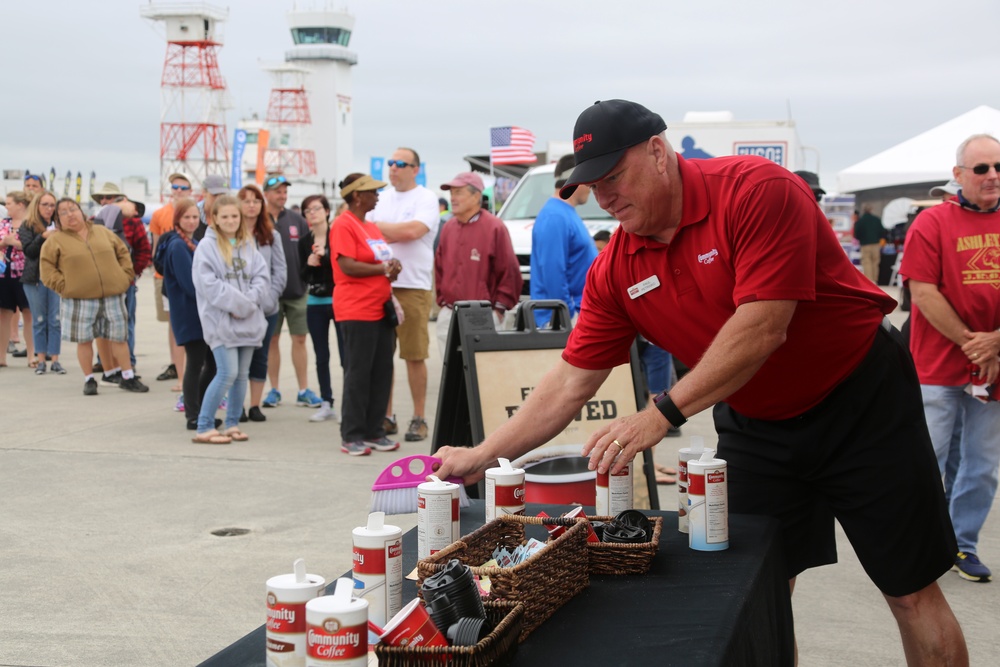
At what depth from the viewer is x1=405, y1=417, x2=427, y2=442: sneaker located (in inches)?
316

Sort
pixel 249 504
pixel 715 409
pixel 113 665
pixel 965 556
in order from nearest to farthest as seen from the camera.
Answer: pixel 715 409
pixel 113 665
pixel 965 556
pixel 249 504

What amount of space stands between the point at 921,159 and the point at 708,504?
22.0 meters

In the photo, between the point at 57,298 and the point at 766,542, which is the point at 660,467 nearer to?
the point at 766,542

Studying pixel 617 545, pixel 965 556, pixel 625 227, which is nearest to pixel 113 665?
pixel 617 545

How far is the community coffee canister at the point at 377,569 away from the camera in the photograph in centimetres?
200

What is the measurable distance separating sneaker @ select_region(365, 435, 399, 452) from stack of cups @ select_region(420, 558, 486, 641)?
584 centimetres

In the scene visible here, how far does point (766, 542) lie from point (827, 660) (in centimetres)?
148

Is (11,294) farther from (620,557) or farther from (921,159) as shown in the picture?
(921,159)

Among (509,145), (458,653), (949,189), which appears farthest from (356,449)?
(509,145)

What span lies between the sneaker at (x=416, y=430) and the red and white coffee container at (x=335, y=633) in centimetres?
634

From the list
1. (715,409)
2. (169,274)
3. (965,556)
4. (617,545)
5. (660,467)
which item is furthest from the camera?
(169,274)

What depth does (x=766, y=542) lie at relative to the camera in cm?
274

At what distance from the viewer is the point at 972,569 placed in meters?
4.84

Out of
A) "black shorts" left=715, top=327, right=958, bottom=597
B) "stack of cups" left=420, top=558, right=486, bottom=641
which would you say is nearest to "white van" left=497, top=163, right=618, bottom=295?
"black shorts" left=715, top=327, right=958, bottom=597
